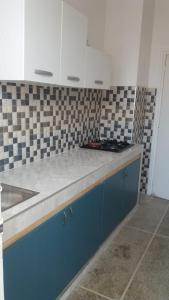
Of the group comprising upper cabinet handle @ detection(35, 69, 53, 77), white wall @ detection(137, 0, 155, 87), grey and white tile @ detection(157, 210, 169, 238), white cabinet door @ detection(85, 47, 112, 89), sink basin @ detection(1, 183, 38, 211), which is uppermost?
white wall @ detection(137, 0, 155, 87)

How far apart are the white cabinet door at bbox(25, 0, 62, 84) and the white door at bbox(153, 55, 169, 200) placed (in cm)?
205

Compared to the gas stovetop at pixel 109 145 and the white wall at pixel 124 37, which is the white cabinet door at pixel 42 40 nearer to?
the gas stovetop at pixel 109 145

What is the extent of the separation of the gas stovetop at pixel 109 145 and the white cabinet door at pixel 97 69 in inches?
25.2

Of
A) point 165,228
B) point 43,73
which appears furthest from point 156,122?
point 43,73

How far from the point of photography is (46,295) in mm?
1586

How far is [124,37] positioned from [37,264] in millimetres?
2582

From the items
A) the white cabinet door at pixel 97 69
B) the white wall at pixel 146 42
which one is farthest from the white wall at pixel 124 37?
the white cabinet door at pixel 97 69

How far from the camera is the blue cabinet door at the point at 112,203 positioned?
2309mm

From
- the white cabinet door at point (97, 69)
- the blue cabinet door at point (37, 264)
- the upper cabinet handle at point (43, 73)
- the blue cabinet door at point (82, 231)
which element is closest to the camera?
the blue cabinet door at point (37, 264)

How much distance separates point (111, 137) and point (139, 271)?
5.35 feet

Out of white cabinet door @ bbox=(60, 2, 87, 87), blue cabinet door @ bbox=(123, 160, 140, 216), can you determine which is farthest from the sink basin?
blue cabinet door @ bbox=(123, 160, 140, 216)

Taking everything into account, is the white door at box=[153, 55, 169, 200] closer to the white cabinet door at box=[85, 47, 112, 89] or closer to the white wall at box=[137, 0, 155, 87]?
the white wall at box=[137, 0, 155, 87]

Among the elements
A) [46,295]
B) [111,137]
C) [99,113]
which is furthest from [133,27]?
[46,295]

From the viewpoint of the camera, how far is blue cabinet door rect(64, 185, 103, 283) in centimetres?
176
